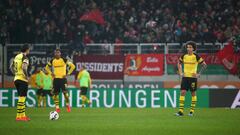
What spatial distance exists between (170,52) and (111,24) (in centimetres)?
425

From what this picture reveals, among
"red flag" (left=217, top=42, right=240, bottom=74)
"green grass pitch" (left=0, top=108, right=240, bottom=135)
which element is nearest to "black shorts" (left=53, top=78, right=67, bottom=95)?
"green grass pitch" (left=0, top=108, right=240, bottom=135)

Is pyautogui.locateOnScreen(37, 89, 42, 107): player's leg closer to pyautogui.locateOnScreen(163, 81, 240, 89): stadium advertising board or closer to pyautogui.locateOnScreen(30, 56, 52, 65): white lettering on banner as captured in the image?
pyautogui.locateOnScreen(30, 56, 52, 65): white lettering on banner

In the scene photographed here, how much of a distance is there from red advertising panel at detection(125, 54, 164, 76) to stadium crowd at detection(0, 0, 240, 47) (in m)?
1.08

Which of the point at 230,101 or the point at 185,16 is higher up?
the point at 185,16

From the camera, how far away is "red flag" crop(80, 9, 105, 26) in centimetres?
3691

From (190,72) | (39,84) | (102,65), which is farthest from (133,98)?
(190,72)

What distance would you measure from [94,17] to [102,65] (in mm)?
2835

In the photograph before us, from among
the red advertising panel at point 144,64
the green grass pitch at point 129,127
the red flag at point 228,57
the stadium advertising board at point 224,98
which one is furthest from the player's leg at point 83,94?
the green grass pitch at point 129,127

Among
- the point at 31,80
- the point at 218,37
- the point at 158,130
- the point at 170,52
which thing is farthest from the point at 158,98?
the point at 158,130

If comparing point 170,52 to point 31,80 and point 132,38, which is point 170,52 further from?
point 31,80

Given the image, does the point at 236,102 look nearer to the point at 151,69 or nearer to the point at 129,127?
the point at 151,69

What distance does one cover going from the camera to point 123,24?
3731 centimetres

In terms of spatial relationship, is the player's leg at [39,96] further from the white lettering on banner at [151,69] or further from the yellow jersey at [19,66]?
the yellow jersey at [19,66]

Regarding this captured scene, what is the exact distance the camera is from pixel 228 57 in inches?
1359
